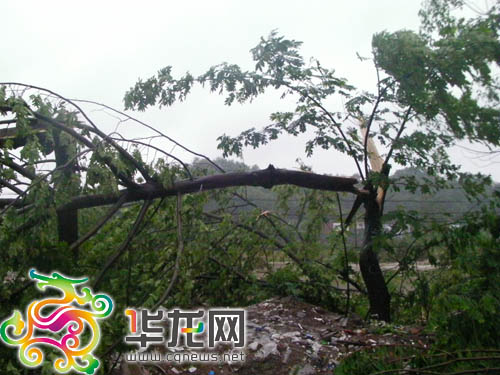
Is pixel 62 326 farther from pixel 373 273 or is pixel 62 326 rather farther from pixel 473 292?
pixel 373 273

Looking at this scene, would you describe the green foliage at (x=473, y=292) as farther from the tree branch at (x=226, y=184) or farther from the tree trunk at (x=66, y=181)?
the tree trunk at (x=66, y=181)

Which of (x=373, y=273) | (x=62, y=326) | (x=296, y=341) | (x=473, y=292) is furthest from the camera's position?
(x=373, y=273)

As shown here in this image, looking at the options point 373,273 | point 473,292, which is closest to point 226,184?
point 373,273

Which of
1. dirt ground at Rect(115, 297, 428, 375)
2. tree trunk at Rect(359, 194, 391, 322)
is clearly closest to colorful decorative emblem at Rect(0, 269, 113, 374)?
dirt ground at Rect(115, 297, 428, 375)

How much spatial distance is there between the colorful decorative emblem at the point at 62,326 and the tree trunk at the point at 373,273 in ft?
7.01


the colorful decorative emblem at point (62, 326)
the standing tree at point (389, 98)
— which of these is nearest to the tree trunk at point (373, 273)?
the standing tree at point (389, 98)

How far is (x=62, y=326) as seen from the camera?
2465 mm

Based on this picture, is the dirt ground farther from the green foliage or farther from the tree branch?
the tree branch

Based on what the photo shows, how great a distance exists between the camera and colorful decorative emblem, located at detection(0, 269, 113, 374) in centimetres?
226

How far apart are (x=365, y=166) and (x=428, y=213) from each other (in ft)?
1.96

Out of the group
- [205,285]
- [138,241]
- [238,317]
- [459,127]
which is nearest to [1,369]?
[138,241]

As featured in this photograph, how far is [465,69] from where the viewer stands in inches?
126

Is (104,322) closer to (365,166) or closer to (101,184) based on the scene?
(101,184)

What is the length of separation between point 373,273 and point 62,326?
2473 millimetres
